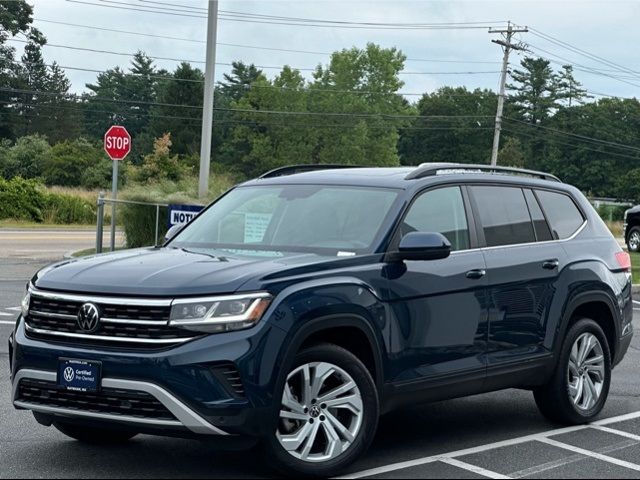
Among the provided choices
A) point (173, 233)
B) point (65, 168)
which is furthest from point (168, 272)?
point (65, 168)

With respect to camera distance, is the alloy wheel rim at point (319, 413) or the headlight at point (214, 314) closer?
the headlight at point (214, 314)

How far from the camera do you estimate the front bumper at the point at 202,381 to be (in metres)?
5.49

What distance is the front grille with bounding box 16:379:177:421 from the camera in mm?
5566

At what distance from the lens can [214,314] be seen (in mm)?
5570

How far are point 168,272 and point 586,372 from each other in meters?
3.49

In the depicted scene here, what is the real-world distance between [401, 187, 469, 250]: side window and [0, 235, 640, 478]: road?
1.29 metres

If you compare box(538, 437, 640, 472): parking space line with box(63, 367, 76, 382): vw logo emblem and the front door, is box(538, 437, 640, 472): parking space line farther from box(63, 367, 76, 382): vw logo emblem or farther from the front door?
box(63, 367, 76, 382): vw logo emblem

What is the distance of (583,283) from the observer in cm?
793

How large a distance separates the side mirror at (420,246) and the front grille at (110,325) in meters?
1.47

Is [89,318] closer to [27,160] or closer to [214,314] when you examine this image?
[214,314]

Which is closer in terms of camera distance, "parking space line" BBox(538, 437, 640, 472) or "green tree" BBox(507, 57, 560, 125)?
"parking space line" BBox(538, 437, 640, 472)

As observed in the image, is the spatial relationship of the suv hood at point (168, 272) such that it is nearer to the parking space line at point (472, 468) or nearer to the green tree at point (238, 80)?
the parking space line at point (472, 468)

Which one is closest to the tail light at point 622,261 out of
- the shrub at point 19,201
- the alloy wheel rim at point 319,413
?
the alloy wheel rim at point 319,413

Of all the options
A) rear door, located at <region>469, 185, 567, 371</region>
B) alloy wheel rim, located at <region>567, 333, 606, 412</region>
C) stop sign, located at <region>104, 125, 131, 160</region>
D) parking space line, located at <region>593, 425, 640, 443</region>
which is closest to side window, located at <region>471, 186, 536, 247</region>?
rear door, located at <region>469, 185, 567, 371</region>
